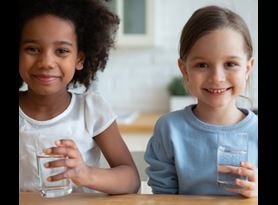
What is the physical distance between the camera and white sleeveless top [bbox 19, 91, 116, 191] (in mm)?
646

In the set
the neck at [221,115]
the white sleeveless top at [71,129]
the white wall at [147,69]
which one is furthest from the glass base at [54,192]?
the white wall at [147,69]

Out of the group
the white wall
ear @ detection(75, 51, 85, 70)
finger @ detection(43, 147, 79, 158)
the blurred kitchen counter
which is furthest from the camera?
the white wall

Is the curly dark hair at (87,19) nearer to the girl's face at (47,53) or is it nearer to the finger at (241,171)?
the girl's face at (47,53)

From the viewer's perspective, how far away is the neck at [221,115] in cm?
63

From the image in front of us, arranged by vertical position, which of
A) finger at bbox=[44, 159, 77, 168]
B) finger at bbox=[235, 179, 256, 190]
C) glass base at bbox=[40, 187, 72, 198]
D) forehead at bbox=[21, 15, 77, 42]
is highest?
forehead at bbox=[21, 15, 77, 42]

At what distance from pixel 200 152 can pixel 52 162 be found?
22 cm

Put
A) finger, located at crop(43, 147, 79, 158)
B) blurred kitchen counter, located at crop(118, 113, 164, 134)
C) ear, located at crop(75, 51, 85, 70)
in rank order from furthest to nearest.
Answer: blurred kitchen counter, located at crop(118, 113, 164, 134) < ear, located at crop(75, 51, 85, 70) < finger, located at crop(43, 147, 79, 158)

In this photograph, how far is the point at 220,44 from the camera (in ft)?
1.85

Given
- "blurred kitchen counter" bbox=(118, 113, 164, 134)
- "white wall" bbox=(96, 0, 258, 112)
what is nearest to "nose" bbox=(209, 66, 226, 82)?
"blurred kitchen counter" bbox=(118, 113, 164, 134)

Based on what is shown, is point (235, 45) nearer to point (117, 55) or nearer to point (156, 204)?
point (156, 204)

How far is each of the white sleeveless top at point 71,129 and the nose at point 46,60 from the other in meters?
0.13

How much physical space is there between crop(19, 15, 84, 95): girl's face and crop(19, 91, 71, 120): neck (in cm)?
8

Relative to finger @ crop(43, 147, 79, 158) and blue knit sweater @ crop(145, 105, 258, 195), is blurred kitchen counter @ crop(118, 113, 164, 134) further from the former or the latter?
finger @ crop(43, 147, 79, 158)
